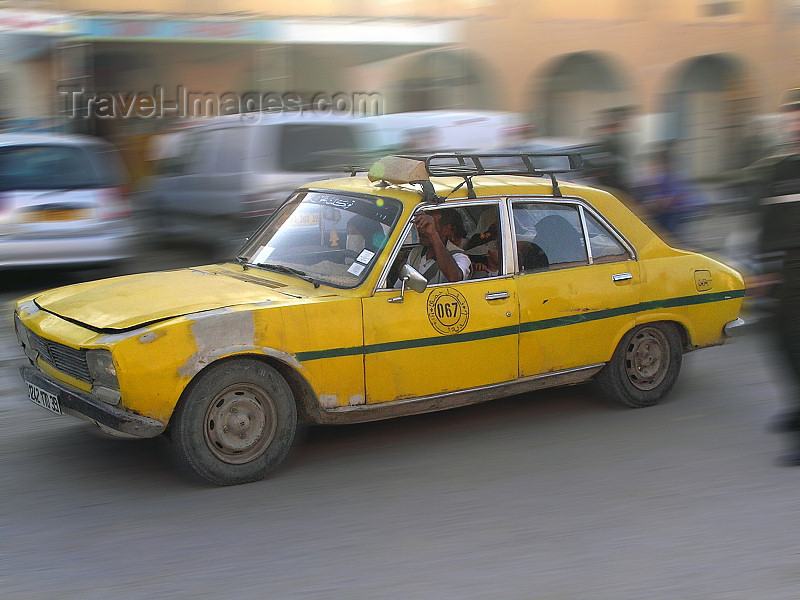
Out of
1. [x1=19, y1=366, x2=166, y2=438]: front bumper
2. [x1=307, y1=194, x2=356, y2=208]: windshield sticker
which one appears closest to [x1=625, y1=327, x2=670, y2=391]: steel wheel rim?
[x1=307, y1=194, x2=356, y2=208]: windshield sticker

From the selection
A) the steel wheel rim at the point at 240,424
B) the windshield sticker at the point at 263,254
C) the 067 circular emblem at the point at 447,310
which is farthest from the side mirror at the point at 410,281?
the windshield sticker at the point at 263,254

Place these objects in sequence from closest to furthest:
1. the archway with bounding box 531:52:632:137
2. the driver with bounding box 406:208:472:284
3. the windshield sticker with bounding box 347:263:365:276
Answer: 1. the windshield sticker with bounding box 347:263:365:276
2. the driver with bounding box 406:208:472:284
3. the archway with bounding box 531:52:632:137

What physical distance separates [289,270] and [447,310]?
98 cm

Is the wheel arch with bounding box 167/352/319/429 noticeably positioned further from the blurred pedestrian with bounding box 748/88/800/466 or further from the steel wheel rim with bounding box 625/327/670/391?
the blurred pedestrian with bounding box 748/88/800/466

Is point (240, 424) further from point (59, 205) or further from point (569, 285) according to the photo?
point (59, 205)

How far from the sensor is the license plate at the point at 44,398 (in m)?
5.48

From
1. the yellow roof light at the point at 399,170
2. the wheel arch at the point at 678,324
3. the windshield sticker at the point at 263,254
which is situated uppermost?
the yellow roof light at the point at 399,170

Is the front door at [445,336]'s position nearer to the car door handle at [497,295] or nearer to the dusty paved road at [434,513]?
the car door handle at [497,295]

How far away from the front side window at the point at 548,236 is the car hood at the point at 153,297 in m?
1.51

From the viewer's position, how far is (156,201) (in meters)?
12.9

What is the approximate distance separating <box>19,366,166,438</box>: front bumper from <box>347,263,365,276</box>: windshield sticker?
140cm

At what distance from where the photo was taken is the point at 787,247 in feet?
18.7

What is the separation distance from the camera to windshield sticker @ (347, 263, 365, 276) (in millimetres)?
5898

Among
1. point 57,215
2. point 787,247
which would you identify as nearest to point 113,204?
point 57,215
